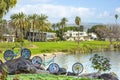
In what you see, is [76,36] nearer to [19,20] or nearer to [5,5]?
[19,20]

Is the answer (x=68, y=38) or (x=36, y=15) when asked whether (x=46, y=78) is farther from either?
(x=68, y=38)

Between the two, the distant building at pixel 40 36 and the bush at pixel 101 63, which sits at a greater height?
the distant building at pixel 40 36

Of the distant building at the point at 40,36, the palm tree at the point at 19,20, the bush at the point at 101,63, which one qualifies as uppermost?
the palm tree at the point at 19,20

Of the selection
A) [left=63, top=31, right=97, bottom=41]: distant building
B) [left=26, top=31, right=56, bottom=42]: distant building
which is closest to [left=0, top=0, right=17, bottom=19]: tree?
[left=26, top=31, right=56, bottom=42]: distant building

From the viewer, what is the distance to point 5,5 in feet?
125

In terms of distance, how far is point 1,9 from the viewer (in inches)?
1494

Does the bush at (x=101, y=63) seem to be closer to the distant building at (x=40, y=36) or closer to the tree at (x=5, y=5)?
the tree at (x=5, y=5)

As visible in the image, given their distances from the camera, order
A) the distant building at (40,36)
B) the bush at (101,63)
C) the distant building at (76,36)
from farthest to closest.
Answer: the distant building at (76,36) → the distant building at (40,36) → the bush at (101,63)

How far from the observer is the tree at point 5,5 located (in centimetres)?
3775

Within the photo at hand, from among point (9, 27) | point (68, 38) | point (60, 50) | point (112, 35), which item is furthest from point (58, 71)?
point (68, 38)

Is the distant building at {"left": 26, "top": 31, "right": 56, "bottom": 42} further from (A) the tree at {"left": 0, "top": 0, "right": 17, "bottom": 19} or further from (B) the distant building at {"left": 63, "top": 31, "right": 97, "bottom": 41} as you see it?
(A) the tree at {"left": 0, "top": 0, "right": 17, "bottom": 19}

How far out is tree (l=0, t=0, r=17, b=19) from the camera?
37.8 metres

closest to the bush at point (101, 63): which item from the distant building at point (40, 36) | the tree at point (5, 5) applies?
the tree at point (5, 5)

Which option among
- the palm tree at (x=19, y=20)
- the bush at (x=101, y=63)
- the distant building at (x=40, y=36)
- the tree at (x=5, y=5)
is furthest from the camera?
the distant building at (x=40, y=36)
